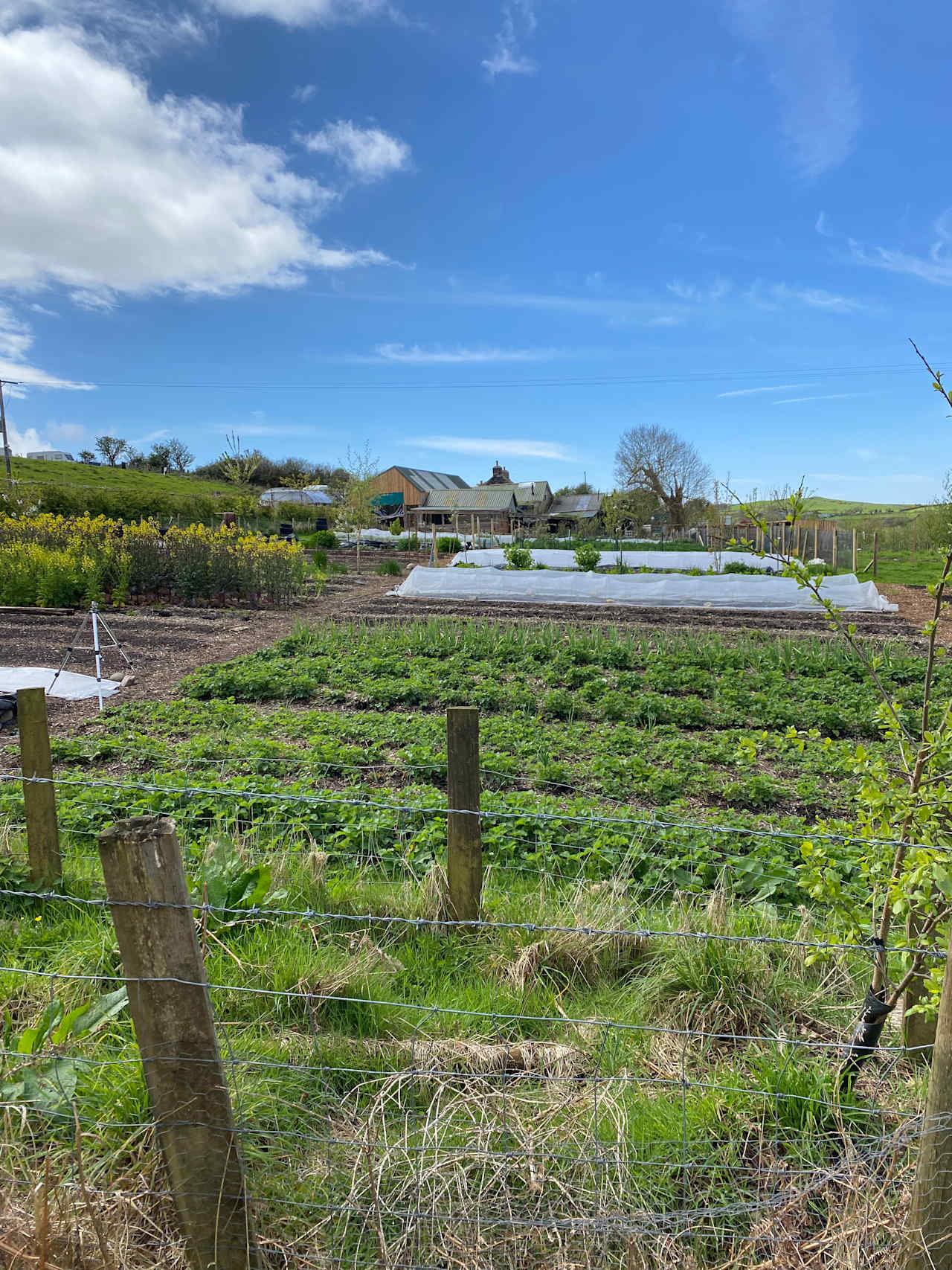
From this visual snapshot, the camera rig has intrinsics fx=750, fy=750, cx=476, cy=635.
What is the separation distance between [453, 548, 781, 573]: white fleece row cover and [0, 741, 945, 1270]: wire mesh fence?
2237 centimetres

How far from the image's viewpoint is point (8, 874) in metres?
3.45

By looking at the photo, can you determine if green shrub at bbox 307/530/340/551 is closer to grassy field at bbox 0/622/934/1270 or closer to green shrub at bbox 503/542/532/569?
green shrub at bbox 503/542/532/569

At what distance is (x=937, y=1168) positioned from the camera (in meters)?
1.62

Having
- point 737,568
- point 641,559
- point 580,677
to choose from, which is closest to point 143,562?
point 580,677

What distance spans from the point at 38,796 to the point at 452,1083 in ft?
7.68

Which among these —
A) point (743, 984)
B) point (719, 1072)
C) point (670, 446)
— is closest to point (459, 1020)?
point (719, 1072)

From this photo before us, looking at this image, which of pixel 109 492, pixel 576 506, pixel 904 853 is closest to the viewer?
pixel 904 853

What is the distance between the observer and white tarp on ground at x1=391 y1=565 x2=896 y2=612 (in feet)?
57.4

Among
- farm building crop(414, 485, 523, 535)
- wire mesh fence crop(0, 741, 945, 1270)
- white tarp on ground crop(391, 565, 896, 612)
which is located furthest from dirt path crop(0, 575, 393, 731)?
farm building crop(414, 485, 523, 535)

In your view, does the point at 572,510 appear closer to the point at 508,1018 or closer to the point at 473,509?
the point at 473,509

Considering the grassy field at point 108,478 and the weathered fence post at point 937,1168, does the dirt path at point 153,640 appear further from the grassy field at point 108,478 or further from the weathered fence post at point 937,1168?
the grassy field at point 108,478

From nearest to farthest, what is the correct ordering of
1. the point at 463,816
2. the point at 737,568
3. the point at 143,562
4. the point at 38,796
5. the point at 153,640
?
the point at 463,816, the point at 38,796, the point at 153,640, the point at 143,562, the point at 737,568

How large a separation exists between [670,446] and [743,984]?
55.4 meters

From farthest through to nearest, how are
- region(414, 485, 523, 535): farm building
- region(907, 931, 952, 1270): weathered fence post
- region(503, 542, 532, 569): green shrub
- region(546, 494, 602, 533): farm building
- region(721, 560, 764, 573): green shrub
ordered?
region(546, 494, 602, 533): farm building → region(414, 485, 523, 535): farm building → region(503, 542, 532, 569): green shrub → region(721, 560, 764, 573): green shrub → region(907, 931, 952, 1270): weathered fence post
